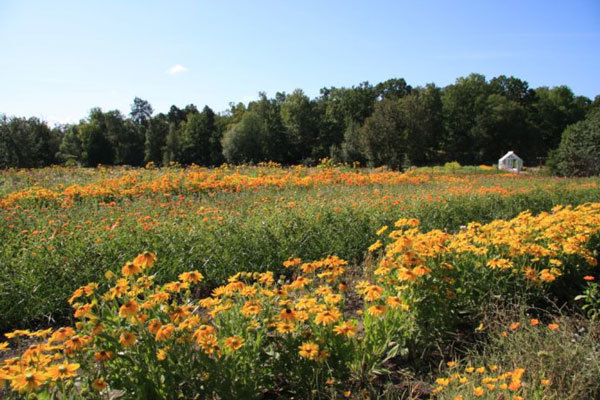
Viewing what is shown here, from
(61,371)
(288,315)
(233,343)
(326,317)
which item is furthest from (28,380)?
(326,317)

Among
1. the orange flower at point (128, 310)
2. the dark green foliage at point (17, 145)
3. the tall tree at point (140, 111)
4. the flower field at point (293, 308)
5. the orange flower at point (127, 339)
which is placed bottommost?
the flower field at point (293, 308)

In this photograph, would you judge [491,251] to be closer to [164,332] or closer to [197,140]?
[164,332]

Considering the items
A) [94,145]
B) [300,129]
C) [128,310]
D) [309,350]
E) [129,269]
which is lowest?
[309,350]

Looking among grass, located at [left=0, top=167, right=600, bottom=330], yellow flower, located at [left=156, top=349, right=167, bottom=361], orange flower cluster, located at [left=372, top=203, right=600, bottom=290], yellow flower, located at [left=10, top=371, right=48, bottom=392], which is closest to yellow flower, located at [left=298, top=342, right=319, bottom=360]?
yellow flower, located at [left=156, top=349, right=167, bottom=361]

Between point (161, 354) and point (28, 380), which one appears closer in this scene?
point (28, 380)

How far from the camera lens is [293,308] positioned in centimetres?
215

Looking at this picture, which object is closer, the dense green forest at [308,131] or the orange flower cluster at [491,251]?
the orange flower cluster at [491,251]

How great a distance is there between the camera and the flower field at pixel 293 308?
5.62 feet

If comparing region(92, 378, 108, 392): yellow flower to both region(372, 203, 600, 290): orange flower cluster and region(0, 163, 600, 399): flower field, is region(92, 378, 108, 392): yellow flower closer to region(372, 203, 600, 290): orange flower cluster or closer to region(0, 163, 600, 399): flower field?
region(0, 163, 600, 399): flower field

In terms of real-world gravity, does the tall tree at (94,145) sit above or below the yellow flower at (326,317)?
above

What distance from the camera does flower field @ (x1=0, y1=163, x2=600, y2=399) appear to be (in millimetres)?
1713

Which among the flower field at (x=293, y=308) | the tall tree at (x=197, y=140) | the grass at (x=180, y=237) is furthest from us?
the tall tree at (x=197, y=140)

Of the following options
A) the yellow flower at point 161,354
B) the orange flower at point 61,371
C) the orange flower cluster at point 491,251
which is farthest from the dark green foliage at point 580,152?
the orange flower at point 61,371

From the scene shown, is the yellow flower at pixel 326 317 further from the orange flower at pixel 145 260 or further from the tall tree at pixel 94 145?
the tall tree at pixel 94 145
